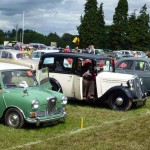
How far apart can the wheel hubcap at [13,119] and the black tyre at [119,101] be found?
4.42 meters

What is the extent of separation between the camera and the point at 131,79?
1334cm

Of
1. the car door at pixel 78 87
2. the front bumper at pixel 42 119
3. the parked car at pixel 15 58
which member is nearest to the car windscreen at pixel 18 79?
the front bumper at pixel 42 119

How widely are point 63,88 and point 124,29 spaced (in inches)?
2655

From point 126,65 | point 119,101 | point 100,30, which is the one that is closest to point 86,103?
point 119,101

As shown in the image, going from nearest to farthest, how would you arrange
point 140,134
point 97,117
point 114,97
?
point 140,134 < point 97,117 < point 114,97

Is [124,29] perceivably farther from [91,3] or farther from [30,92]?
[30,92]

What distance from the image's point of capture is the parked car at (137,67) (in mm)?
16422

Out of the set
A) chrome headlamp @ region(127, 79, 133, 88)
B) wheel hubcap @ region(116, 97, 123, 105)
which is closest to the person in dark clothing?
wheel hubcap @ region(116, 97, 123, 105)

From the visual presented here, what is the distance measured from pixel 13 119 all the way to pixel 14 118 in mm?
35

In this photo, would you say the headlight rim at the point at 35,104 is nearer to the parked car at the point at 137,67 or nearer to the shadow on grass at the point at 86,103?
the shadow on grass at the point at 86,103

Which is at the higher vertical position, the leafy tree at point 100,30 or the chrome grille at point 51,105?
the leafy tree at point 100,30

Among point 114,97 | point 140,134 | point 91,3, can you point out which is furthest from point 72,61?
point 91,3

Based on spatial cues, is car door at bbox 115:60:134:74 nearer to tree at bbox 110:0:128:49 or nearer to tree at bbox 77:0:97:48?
tree at bbox 110:0:128:49

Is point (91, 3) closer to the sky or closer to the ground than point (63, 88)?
closer to the sky
